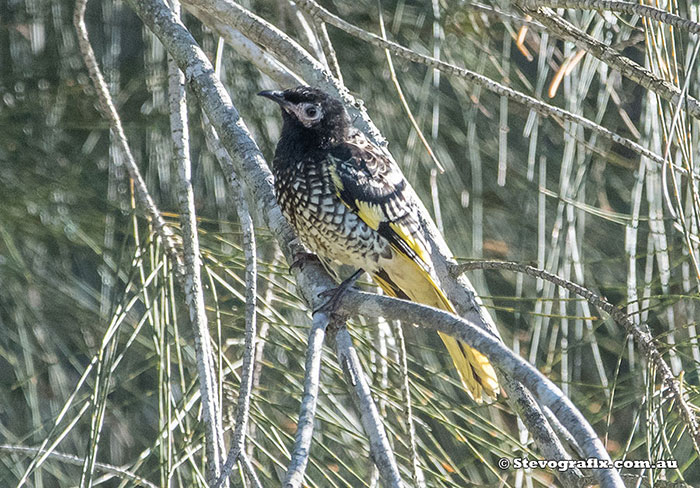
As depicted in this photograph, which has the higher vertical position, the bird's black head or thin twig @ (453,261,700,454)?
the bird's black head

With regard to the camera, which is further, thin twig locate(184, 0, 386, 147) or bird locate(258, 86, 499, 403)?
bird locate(258, 86, 499, 403)

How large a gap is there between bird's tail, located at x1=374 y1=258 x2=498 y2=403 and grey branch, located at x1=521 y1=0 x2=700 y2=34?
756 mm

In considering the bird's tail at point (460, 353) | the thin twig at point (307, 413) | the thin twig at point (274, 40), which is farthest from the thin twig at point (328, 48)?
the thin twig at point (307, 413)

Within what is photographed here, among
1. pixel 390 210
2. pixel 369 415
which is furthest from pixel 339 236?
pixel 369 415

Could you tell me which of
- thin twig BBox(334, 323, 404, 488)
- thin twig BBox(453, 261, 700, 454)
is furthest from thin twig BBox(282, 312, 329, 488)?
thin twig BBox(453, 261, 700, 454)

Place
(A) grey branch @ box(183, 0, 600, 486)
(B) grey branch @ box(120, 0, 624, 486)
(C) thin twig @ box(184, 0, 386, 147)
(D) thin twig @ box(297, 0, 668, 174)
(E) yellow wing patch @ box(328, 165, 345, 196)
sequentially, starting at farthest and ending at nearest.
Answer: (E) yellow wing patch @ box(328, 165, 345, 196)
(C) thin twig @ box(184, 0, 386, 147)
(A) grey branch @ box(183, 0, 600, 486)
(B) grey branch @ box(120, 0, 624, 486)
(D) thin twig @ box(297, 0, 668, 174)

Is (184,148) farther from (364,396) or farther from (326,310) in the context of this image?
(364,396)

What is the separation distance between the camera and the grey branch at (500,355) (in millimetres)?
1037

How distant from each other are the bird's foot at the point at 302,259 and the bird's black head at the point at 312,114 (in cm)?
34

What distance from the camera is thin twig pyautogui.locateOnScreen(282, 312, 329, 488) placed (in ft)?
3.48

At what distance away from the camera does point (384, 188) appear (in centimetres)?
233

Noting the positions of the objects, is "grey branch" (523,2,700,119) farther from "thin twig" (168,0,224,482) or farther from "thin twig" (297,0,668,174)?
"thin twig" (168,0,224,482)

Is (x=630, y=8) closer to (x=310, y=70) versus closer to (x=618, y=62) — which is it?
(x=618, y=62)

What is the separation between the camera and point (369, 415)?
1331mm
